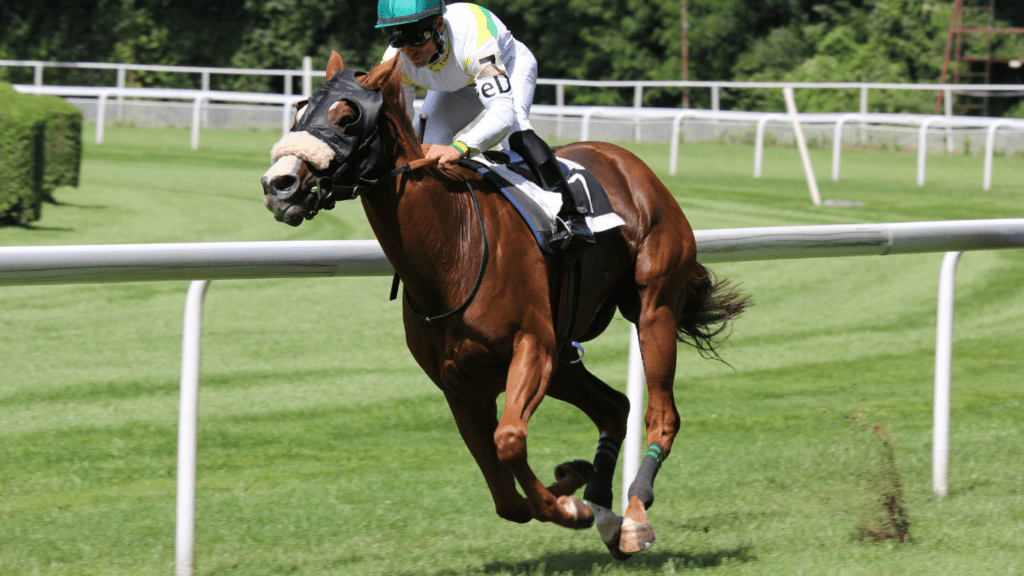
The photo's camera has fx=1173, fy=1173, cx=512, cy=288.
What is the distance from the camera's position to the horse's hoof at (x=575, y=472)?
3.57 m

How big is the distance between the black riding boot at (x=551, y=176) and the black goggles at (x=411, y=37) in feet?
1.46

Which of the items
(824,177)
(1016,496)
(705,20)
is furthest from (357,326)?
(705,20)

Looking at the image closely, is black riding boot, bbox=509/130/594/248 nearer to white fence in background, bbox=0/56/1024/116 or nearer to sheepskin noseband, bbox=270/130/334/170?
sheepskin noseband, bbox=270/130/334/170

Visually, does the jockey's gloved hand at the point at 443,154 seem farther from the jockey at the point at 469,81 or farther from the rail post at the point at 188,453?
the rail post at the point at 188,453

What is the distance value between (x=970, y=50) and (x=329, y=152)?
3348 centimetres

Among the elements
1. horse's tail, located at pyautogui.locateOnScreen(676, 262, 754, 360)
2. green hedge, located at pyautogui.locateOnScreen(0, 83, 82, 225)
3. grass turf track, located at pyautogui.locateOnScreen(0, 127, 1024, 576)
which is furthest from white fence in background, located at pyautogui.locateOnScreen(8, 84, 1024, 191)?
horse's tail, located at pyautogui.locateOnScreen(676, 262, 754, 360)

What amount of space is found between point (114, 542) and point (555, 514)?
1547 mm

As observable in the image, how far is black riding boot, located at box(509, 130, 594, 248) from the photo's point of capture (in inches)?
135

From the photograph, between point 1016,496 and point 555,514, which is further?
point 1016,496

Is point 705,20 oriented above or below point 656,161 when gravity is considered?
above

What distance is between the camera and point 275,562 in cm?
367

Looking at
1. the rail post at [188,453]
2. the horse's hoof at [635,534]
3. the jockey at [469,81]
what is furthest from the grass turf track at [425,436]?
the jockey at [469,81]

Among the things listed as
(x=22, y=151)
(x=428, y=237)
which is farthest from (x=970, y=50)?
(x=428, y=237)

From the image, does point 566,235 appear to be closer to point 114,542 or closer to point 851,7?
point 114,542
